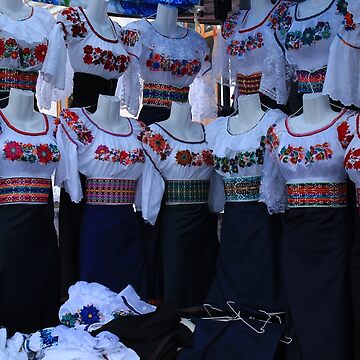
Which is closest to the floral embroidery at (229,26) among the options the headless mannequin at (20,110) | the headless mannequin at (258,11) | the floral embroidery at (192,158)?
the headless mannequin at (258,11)

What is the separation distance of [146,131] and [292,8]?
1028 mm

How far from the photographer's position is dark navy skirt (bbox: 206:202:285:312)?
3559 millimetres

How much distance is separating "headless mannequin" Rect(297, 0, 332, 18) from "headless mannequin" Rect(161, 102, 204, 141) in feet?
2.55

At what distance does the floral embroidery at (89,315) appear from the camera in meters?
2.94

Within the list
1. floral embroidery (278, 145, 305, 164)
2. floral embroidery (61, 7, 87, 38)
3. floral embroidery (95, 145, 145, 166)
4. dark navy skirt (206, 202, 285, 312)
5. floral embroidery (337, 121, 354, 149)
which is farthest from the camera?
floral embroidery (61, 7, 87, 38)

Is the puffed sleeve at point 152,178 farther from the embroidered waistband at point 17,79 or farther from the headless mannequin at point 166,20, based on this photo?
the headless mannequin at point 166,20

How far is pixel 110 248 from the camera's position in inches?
151

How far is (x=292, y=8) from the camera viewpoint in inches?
157

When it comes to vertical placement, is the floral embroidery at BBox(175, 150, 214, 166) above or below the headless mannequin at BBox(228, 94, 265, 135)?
below

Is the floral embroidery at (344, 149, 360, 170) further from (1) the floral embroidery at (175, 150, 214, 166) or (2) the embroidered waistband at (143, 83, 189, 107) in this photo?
(2) the embroidered waistband at (143, 83, 189, 107)

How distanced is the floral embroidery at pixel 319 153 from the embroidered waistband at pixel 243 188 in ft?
1.48

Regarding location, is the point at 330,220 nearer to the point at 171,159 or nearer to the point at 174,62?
the point at 171,159

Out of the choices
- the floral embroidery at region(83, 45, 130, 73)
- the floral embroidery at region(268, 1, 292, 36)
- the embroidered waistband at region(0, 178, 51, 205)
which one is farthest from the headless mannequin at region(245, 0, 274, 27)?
the embroidered waistband at region(0, 178, 51, 205)

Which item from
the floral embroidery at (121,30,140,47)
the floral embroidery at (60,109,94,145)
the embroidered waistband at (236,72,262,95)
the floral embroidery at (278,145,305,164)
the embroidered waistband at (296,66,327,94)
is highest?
the floral embroidery at (121,30,140,47)
